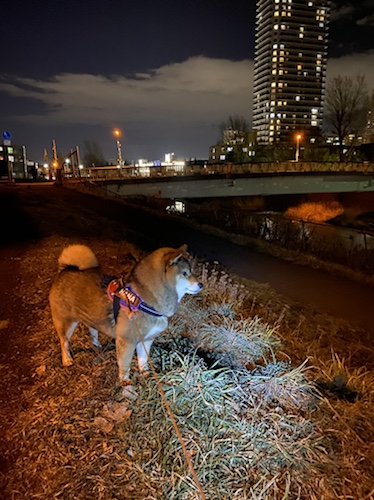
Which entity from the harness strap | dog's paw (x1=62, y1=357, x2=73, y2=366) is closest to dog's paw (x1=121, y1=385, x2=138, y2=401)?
the harness strap

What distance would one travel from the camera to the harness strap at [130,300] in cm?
338

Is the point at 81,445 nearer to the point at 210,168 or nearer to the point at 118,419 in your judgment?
the point at 118,419

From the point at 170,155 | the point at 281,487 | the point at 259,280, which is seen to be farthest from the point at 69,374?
the point at 170,155

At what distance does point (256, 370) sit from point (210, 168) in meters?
36.7

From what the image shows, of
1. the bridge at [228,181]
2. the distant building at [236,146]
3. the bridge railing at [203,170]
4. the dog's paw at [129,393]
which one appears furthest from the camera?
the distant building at [236,146]

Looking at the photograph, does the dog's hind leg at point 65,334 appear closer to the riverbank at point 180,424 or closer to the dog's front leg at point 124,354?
the riverbank at point 180,424

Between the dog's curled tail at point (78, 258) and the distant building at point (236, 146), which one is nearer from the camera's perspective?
the dog's curled tail at point (78, 258)

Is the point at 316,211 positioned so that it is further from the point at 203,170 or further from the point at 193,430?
the point at 193,430

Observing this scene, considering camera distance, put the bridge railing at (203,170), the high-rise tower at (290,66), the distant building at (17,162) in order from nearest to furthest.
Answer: the bridge railing at (203,170) → the distant building at (17,162) → the high-rise tower at (290,66)

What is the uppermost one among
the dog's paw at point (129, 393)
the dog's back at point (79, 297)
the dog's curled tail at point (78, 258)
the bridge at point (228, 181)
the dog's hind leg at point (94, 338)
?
the bridge at point (228, 181)

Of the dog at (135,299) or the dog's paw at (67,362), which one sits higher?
the dog at (135,299)

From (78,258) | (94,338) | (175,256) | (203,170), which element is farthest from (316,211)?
(175,256)

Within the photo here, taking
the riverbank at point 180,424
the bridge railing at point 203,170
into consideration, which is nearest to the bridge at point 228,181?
the bridge railing at point 203,170

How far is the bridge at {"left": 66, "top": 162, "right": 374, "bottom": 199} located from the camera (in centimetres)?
3139
